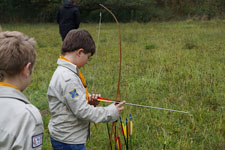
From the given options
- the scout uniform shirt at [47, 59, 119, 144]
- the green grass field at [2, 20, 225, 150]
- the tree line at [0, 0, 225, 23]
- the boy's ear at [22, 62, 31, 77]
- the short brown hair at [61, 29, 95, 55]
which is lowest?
the green grass field at [2, 20, 225, 150]

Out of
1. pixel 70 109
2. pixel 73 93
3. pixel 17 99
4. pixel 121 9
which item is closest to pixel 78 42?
pixel 73 93

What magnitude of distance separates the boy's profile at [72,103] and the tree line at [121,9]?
18.6 m

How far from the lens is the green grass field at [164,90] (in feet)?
9.92

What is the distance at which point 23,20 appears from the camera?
888 inches

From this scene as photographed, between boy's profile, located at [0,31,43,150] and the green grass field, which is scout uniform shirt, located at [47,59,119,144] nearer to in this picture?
boy's profile, located at [0,31,43,150]

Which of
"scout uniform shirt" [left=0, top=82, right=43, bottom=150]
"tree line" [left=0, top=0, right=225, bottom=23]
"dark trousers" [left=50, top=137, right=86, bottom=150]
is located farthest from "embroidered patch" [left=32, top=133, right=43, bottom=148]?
"tree line" [left=0, top=0, right=225, bottom=23]

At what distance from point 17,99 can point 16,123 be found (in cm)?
12

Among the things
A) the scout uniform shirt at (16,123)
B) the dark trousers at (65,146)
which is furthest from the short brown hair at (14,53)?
the dark trousers at (65,146)

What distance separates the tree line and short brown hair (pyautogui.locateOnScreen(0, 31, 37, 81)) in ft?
63.5

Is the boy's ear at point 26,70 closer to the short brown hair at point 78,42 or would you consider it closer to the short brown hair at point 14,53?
the short brown hair at point 14,53

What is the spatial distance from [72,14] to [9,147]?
6197mm

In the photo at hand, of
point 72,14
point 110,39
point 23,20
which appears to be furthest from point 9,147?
point 23,20

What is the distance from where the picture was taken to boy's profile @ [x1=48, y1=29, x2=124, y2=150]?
196cm

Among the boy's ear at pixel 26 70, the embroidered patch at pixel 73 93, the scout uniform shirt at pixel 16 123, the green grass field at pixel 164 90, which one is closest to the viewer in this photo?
the scout uniform shirt at pixel 16 123
